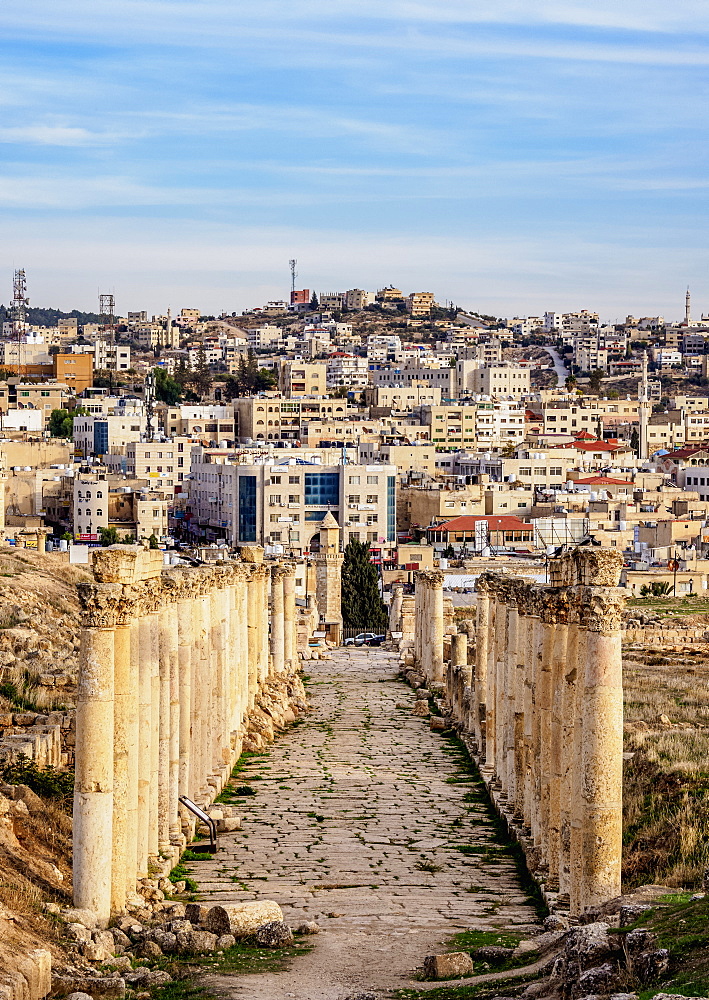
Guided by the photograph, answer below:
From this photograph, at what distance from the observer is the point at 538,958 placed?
45.1ft

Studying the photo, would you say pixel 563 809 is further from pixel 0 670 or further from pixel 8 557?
pixel 8 557

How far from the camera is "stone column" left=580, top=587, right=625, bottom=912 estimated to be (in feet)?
48.9

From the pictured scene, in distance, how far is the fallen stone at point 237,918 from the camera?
15391 mm

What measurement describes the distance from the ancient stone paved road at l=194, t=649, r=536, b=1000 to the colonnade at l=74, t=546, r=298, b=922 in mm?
885

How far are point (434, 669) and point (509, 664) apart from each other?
15581 millimetres

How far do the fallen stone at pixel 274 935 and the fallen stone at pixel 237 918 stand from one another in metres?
0.18

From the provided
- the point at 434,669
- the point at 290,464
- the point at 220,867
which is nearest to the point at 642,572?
the point at 290,464

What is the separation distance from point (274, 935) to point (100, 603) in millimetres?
3292

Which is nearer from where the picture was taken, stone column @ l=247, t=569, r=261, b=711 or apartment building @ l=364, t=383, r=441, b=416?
Result: stone column @ l=247, t=569, r=261, b=711

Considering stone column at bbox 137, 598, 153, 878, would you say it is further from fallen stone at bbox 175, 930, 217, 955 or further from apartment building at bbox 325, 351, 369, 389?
apartment building at bbox 325, 351, 369, 389

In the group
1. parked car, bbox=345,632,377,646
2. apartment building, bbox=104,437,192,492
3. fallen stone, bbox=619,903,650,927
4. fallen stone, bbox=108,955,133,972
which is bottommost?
parked car, bbox=345,632,377,646

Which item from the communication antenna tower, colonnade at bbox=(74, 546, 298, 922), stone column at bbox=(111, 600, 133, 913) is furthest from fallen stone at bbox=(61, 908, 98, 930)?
the communication antenna tower

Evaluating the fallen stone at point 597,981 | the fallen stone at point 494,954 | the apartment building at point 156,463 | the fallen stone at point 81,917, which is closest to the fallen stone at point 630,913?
the fallen stone at point 494,954

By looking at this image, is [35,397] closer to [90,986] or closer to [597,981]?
[90,986]
